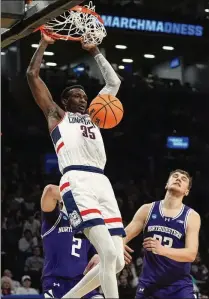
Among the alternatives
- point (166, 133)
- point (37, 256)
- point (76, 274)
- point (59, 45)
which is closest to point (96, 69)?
point (59, 45)

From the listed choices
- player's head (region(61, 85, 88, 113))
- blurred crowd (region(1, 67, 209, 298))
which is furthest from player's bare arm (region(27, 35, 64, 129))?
blurred crowd (region(1, 67, 209, 298))

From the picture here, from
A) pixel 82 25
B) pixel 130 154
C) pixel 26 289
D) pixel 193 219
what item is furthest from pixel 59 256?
pixel 130 154

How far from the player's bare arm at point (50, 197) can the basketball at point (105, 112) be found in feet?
2.39

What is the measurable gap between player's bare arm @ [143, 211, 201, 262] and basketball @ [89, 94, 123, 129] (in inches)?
41.2

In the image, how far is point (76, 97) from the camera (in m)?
5.79

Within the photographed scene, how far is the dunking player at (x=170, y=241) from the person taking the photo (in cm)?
618

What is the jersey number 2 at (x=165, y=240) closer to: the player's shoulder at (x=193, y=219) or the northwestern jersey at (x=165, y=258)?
the northwestern jersey at (x=165, y=258)

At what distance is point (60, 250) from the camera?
631 cm

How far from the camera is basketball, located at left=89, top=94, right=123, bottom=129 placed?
18.0 ft

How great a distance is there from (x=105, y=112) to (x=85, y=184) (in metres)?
0.56

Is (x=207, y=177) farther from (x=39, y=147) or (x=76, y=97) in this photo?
(x=76, y=97)

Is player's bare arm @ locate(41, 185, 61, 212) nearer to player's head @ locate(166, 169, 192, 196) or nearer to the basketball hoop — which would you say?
player's head @ locate(166, 169, 192, 196)

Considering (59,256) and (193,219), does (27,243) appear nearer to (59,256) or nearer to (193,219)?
(59,256)

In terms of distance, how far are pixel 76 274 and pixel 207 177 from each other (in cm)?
988
